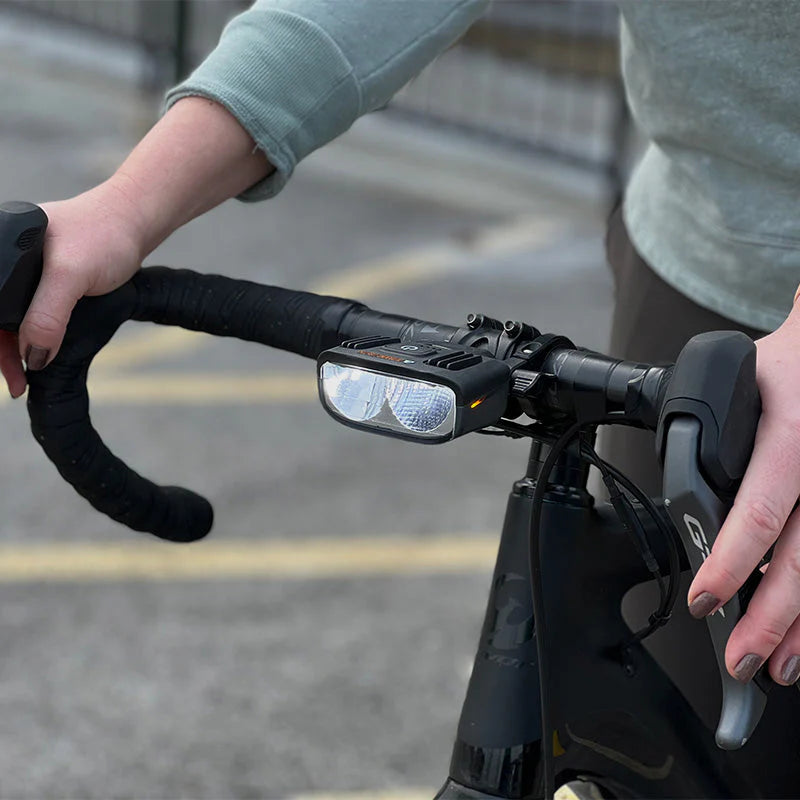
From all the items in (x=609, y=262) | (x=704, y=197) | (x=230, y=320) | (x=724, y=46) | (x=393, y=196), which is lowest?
(x=393, y=196)

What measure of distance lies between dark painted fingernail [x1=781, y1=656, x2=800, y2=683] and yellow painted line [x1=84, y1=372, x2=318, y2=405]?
12.0 ft

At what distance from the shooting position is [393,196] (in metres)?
7.05

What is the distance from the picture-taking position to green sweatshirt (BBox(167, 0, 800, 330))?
125 centimetres

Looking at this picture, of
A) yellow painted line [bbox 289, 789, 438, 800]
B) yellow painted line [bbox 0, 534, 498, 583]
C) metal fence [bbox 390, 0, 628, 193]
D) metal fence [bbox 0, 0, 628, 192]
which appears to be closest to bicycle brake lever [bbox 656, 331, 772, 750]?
yellow painted line [bbox 289, 789, 438, 800]

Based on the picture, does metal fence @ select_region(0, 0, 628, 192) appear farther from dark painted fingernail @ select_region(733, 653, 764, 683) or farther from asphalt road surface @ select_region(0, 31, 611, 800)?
dark painted fingernail @ select_region(733, 653, 764, 683)

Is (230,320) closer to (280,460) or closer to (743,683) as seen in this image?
(743,683)

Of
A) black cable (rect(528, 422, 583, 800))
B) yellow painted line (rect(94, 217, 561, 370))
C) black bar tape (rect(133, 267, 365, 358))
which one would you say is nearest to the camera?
black cable (rect(528, 422, 583, 800))

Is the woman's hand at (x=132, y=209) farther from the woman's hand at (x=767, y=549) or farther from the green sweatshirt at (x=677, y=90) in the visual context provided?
the woman's hand at (x=767, y=549)

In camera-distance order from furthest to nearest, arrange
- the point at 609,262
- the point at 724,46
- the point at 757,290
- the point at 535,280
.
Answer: the point at 535,280, the point at 609,262, the point at 757,290, the point at 724,46

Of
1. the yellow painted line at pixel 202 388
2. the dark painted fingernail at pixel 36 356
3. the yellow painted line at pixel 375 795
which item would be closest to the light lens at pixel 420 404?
the dark painted fingernail at pixel 36 356

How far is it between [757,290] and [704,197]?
0.36ft

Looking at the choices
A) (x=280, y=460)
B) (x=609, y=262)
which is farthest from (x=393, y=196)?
(x=609, y=262)

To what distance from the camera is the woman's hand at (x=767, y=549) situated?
2.93 feet

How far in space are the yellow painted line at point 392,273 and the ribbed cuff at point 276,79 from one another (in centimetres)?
328
